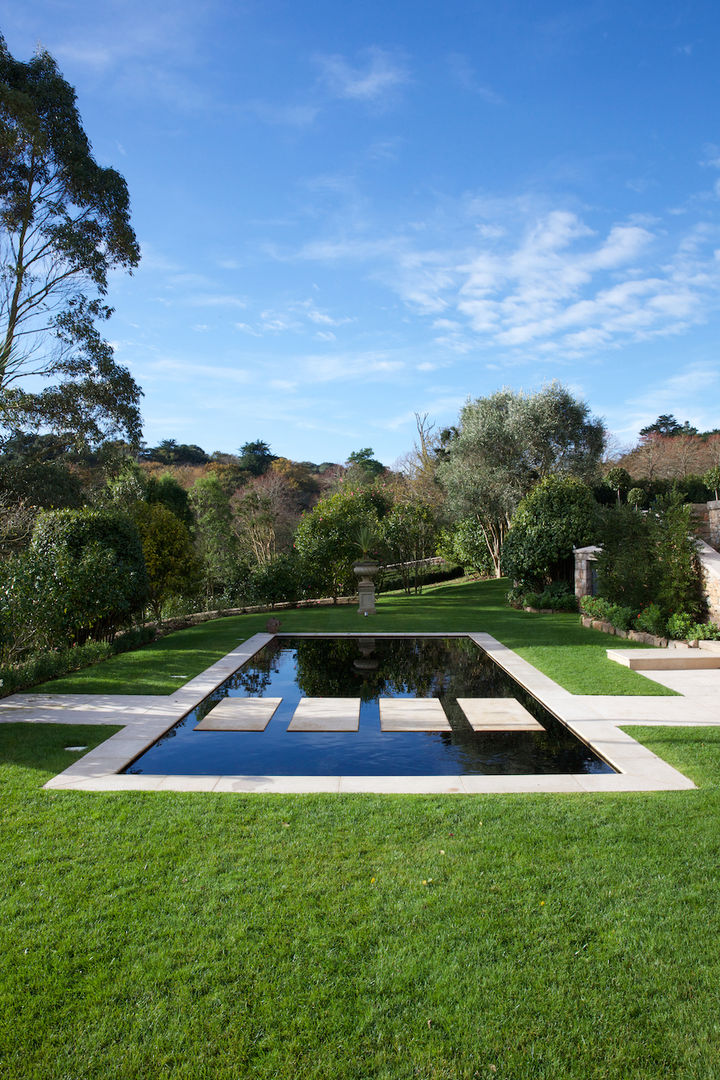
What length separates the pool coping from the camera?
13.5 feet

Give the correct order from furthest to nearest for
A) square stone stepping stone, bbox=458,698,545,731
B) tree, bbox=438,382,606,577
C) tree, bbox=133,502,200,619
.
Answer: tree, bbox=438,382,606,577 → tree, bbox=133,502,200,619 → square stone stepping stone, bbox=458,698,545,731

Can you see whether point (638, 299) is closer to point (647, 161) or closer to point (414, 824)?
point (647, 161)

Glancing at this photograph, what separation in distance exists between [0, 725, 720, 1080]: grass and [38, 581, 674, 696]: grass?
3470 millimetres

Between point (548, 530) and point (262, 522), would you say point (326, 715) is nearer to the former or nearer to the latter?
point (548, 530)

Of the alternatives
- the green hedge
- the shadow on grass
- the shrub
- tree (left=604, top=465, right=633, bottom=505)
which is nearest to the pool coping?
the shadow on grass

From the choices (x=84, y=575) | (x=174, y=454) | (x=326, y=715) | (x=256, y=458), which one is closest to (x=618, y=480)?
(x=326, y=715)

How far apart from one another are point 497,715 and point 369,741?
1423 mm

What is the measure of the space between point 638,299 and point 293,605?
1107cm

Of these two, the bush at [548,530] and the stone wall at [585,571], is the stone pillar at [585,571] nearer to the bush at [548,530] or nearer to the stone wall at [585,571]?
the stone wall at [585,571]

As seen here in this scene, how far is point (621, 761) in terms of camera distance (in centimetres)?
456

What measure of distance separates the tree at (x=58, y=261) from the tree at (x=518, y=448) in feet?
34.8

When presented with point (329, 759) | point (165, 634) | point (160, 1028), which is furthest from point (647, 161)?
point (160, 1028)

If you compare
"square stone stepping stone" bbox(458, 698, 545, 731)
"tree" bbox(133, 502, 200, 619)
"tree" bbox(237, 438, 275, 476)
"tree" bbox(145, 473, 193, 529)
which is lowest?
"square stone stepping stone" bbox(458, 698, 545, 731)

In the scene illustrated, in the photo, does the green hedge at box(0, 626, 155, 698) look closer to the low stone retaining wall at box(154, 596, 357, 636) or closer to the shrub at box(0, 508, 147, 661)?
the shrub at box(0, 508, 147, 661)
